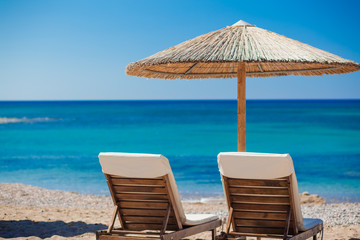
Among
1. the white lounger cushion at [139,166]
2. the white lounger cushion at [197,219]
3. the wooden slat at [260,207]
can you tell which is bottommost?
the white lounger cushion at [197,219]

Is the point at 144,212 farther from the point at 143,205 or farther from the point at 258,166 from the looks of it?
the point at 258,166

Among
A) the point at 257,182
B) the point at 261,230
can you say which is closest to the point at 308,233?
the point at 261,230

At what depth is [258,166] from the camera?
3197 millimetres

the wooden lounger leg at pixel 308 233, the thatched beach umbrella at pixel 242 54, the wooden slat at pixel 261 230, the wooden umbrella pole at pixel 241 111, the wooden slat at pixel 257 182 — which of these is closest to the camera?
the wooden slat at pixel 257 182

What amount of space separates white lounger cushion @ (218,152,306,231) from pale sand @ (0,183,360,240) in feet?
5.84

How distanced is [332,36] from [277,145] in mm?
33124

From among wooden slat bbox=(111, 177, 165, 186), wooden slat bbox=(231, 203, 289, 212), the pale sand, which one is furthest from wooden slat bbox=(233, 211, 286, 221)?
the pale sand

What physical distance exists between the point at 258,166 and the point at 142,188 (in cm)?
88

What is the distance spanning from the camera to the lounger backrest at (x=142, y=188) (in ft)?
10.9

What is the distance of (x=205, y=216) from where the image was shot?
3777mm

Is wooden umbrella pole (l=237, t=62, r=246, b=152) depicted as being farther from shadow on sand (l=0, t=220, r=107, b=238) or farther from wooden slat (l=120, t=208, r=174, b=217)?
shadow on sand (l=0, t=220, r=107, b=238)

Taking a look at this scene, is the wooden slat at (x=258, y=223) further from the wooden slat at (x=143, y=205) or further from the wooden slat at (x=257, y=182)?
the wooden slat at (x=143, y=205)

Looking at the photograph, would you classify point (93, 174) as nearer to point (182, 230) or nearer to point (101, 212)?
point (101, 212)

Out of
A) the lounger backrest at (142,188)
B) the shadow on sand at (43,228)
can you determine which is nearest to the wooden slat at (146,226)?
the lounger backrest at (142,188)
